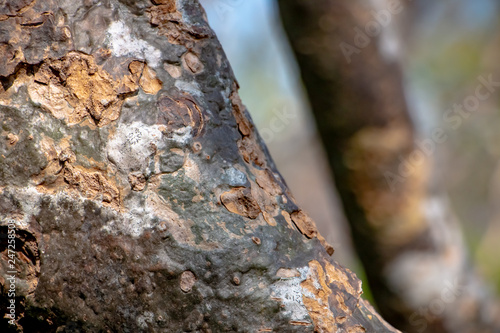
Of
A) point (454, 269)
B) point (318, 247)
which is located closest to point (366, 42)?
point (454, 269)

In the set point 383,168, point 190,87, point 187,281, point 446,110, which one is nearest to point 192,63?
point 190,87

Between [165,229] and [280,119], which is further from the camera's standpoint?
[280,119]

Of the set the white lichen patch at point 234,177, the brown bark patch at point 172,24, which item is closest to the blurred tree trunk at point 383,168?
the brown bark patch at point 172,24

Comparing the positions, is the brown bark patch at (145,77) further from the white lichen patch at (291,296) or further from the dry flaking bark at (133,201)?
the white lichen patch at (291,296)

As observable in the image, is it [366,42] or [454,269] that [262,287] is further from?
[454,269]

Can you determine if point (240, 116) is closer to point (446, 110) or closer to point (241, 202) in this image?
point (241, 202)
